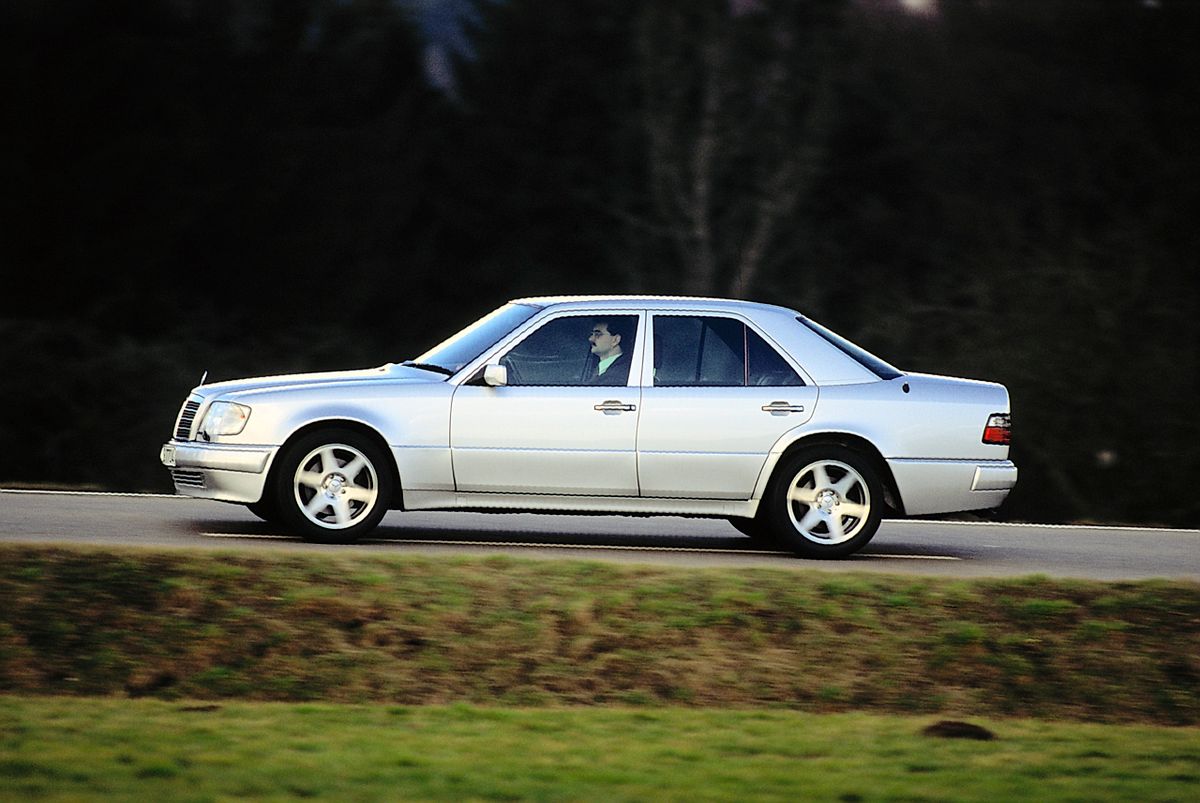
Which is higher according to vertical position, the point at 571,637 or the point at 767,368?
the point at 767,368

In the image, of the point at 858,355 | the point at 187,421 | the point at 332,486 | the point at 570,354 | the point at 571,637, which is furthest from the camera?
the point at 858,355

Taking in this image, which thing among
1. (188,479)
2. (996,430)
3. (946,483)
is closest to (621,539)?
(946,483)

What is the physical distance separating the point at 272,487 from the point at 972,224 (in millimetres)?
22584

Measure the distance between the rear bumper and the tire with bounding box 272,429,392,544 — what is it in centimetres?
331

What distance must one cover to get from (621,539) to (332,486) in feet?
7.94

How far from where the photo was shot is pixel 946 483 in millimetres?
11789

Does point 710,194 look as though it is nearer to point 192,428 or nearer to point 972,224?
point 972,224

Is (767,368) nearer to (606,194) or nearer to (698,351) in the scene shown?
(698,351)

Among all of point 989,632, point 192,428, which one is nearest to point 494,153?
point 192,428

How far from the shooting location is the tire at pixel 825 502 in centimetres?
1162

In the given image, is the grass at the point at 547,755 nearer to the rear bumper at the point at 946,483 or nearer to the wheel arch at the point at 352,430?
Answer: the wheel arch at the point at 352,430

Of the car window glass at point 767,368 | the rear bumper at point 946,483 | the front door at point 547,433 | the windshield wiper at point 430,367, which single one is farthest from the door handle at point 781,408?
the windshield wiper at point 430,367

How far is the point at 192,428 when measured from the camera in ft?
38.1

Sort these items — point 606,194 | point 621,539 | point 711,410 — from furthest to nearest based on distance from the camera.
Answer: point 606,194 < point 621,539 < point 711,410
